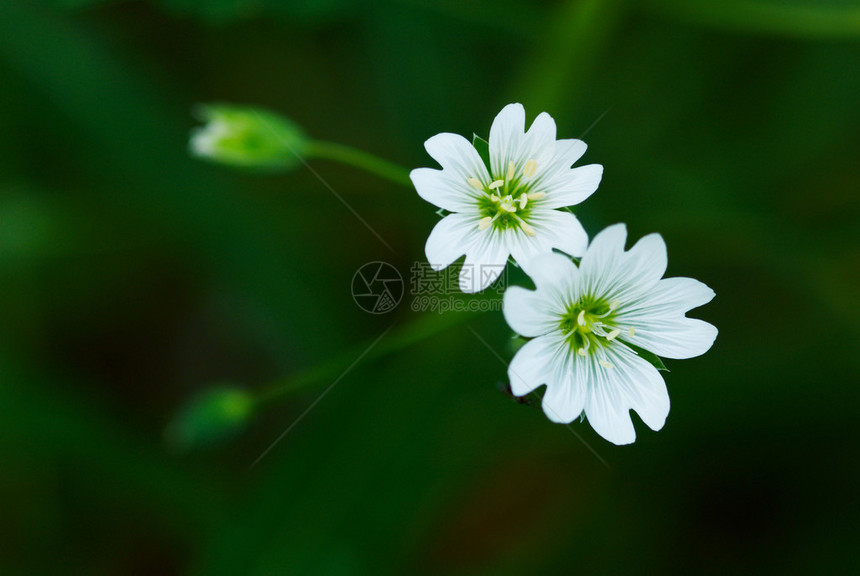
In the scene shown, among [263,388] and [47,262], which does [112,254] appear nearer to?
[47,262]

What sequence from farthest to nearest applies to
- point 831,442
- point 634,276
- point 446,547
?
point 446,547 < point 831,442 < point 634,276

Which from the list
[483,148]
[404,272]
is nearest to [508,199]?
[483,148]

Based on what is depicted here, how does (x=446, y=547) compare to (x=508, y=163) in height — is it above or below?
below

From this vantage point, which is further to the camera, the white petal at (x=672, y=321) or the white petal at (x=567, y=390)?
the white petal at (x=672, y=321)

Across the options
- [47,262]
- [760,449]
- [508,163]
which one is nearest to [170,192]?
[47,262]

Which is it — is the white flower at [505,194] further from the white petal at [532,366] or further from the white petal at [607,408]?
the white petal at [607,408]

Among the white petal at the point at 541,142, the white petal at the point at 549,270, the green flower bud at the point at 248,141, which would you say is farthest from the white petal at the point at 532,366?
the green flower bud at the point at 248,141

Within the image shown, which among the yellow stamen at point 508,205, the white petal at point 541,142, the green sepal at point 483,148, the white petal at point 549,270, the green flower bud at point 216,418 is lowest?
the green flower bud at point 216,418

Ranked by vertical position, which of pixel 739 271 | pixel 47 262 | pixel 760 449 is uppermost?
pixel 739 271

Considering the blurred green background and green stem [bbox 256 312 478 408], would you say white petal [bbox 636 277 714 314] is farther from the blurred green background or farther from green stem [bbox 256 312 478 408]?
the blurred green background
